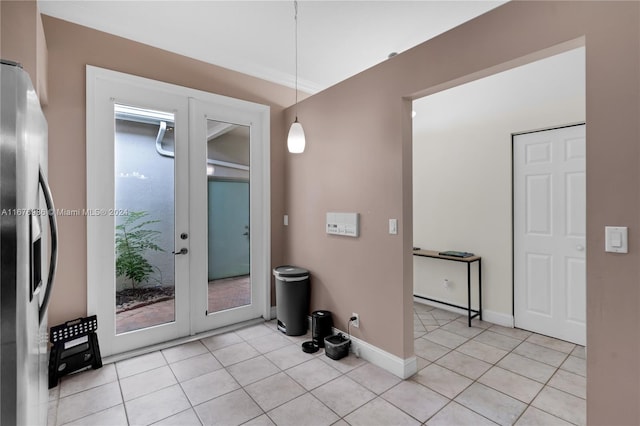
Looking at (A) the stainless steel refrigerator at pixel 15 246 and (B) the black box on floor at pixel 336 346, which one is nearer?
(A) the stainless steel refrigerator at pixel 15 246

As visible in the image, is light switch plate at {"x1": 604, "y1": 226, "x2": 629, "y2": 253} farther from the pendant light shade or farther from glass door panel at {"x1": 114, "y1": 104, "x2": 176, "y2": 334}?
glass door panel at {"x1": 114, "y1": 104, "x2": 176, "y2": 334}

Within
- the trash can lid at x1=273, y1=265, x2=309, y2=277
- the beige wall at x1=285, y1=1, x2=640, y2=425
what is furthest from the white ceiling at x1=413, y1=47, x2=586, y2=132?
the trash can lid at x1=273, y1=265, x2=309, y2=277

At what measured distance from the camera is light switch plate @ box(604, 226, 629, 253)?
147 centimetres

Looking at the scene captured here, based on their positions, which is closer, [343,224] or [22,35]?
[22,35]

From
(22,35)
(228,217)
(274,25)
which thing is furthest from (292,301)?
(22,35)

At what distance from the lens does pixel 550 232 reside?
3215 millimetres

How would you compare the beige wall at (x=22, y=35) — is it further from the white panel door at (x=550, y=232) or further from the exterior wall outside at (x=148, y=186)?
the white panel door at (x=550, y=232)

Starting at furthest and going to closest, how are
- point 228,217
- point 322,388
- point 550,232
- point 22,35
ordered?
point 228,217
point 550,232
point 322,388
point 22,35

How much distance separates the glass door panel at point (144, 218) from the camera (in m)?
2.86

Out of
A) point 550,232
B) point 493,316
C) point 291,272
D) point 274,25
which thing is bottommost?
point 493,316

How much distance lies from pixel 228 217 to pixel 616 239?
10.4 feet

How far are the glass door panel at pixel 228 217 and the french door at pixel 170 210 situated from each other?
1 centimetres

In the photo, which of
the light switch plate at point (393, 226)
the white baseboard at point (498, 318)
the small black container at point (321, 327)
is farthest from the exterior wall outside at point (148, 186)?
the white baseboard at point (498, 318)

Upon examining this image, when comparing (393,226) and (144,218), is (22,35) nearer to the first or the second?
(144,218)
